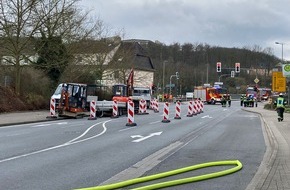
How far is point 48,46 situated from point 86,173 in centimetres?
2981

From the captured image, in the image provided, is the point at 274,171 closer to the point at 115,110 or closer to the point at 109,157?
the point at 109,157

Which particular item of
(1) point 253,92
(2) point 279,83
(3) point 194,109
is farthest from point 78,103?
(1) point 253,92

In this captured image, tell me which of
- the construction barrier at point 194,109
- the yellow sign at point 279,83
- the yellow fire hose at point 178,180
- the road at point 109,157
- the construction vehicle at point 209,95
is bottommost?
the road at point 109,157

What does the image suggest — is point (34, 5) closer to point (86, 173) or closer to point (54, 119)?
point (54, 119)

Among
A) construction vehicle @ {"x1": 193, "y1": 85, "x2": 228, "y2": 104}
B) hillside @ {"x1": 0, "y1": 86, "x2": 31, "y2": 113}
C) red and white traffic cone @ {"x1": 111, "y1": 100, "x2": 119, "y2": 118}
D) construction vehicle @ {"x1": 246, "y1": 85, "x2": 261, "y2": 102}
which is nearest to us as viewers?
red and white traffic cone @ {"x1": 111, "y1": 100, "x2": 119, "y2": 118}

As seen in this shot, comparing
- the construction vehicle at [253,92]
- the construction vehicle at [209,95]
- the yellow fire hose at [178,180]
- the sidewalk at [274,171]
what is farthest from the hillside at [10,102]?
the construction vehicle at [253,92]

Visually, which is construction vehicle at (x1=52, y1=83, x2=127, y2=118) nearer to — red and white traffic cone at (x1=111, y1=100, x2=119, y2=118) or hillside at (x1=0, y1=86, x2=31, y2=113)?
red and white traffic cone at (x1=111, y1=100, x2=119, y2=118)

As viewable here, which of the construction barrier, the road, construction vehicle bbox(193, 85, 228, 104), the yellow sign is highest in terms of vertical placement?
the yellow sign

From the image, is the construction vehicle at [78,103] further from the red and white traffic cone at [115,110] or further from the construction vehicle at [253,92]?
the construction vehicle at [253,92]

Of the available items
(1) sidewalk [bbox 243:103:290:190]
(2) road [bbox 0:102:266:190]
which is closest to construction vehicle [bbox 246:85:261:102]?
(2) road [bbox 0:102:266:190]

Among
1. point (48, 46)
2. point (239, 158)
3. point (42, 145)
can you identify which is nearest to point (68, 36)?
point (48, 46)

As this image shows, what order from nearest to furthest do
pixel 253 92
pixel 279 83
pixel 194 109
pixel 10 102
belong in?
pixel 10 102 → pixel 194 109 → pixel 279 83 → pixel 253 92

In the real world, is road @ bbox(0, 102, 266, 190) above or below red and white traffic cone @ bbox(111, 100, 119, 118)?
below

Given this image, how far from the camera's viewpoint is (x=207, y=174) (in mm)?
9055
